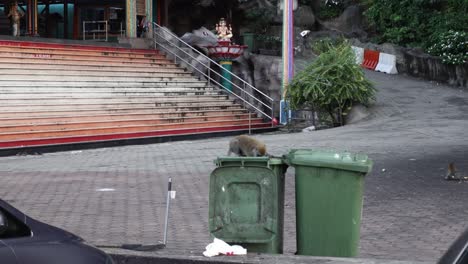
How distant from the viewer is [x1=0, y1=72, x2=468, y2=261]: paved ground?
27.5 feet

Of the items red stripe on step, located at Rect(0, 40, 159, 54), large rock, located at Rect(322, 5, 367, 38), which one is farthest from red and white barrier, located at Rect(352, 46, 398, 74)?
red stripe on step, located at Rect(0, 40, 159, 54)

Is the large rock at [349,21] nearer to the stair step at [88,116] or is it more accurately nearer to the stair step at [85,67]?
the stair step at [85,67]

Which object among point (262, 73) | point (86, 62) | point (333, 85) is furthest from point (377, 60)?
point (86, 62)

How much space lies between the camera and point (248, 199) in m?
6.69

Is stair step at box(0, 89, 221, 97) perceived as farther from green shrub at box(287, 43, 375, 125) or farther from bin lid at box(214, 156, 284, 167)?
bin lid at box(214, 156, 284, 167)

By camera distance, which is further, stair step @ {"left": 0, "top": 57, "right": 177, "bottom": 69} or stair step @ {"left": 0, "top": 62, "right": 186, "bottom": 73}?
stair step @ {"left": 0, "top": 57, "right": 177, "bottom": 69}

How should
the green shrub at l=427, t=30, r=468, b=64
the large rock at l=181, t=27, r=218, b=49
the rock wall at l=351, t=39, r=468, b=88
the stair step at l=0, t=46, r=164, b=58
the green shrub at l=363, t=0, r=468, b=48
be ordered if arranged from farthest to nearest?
the green shrub at l=363, t=0, r=468, b=48
the large rock at l=181, t=27, r=218, b=49
the green shrub at l=427, t=30, r=468, b=64
the rock wall at l=351, t=39, r=468, b=88
the stair step at l=0, t=46, r=164, b=58

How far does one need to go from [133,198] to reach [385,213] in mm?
3782

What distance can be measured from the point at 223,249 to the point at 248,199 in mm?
555

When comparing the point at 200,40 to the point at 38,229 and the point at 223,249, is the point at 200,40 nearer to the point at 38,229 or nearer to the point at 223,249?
the point at 223,249

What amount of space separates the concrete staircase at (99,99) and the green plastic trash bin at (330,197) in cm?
1371

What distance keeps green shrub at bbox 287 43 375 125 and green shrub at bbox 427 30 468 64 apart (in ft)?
21.1

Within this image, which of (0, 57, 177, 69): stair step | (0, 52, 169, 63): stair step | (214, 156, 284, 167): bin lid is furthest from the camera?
(0, 52, 169, 63): stair step

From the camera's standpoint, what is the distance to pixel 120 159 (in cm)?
1730
